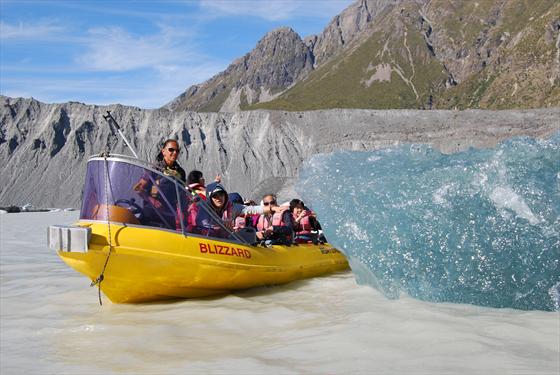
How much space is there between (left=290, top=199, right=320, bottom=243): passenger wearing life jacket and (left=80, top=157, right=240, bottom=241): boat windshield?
3.42 m

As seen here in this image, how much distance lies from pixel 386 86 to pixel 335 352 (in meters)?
191

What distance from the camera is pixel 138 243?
5.68 m

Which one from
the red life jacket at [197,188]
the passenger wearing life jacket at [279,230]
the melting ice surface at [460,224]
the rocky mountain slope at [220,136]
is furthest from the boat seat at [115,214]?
the rocky mountain slope at [220,136]

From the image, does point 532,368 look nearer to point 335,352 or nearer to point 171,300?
point 335,352

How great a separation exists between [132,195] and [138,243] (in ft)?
1.92

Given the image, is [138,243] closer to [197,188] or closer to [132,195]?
[132,195]

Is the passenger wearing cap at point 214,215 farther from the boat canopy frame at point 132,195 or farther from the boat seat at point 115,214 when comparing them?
the boat seat at point 115,214

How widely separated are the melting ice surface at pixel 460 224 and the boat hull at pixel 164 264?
1.29 metres

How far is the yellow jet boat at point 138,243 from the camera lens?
18.2 ft

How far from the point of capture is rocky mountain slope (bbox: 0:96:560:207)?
46.5m

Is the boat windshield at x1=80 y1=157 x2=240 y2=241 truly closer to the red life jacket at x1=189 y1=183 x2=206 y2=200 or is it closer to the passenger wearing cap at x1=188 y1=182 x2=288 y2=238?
the passenger wearing cap at x1=188 y1=182 x2=288 y2=238

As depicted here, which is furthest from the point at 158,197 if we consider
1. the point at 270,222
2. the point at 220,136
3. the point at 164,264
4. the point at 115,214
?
the point at 220,136

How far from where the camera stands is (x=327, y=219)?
263 inches

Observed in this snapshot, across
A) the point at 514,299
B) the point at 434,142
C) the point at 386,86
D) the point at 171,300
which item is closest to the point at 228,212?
the point at 171,300
